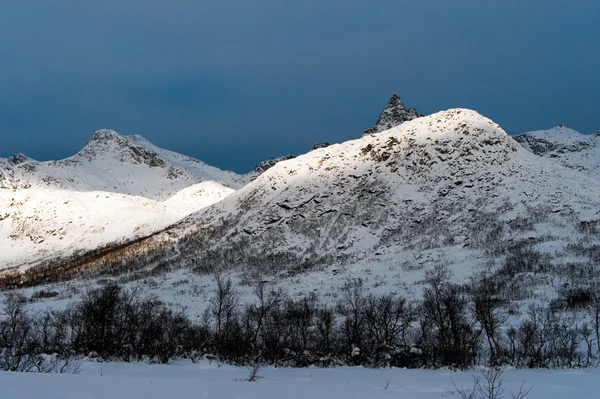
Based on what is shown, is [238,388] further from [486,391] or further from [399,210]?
[399,210]

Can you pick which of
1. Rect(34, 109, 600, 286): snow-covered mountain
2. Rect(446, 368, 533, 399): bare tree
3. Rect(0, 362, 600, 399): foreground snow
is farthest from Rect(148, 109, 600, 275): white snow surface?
Rect(446, 368, 533, 399): bare tree

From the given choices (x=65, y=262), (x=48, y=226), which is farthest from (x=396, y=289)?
(x=48, y=226)

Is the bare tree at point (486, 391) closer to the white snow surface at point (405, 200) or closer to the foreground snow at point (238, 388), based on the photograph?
the foreground snow at point (238, 388)

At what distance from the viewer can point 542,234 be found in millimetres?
86625

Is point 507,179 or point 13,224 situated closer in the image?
point 507,179

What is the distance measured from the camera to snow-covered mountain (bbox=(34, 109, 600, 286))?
92.3 metres

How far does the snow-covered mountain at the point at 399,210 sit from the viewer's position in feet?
303

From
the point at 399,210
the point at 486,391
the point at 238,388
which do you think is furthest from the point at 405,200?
the point at 238,388

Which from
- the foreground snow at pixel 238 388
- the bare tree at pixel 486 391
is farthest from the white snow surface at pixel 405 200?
the bare tree at pixel 486 391

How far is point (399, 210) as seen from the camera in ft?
371

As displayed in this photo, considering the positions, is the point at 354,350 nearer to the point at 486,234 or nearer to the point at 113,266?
the point at 486,234

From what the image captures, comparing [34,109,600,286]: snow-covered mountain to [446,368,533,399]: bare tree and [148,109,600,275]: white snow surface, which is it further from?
[446,368,533,399]: bare tree

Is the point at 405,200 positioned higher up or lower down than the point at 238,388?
higher up

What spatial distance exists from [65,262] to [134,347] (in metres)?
129
